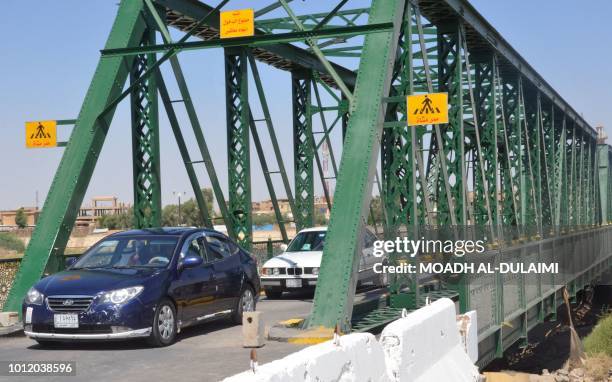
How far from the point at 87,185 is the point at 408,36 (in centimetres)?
587

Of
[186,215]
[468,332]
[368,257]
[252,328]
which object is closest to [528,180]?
[368,257]

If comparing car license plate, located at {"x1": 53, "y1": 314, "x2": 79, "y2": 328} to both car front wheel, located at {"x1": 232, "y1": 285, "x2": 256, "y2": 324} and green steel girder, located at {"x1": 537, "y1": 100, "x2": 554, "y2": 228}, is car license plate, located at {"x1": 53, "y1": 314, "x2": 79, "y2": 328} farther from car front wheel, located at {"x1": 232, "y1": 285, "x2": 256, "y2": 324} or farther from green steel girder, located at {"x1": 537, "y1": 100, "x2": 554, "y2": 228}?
green steel girder, located at {"x1": 537, "y1": 100, "x2": 554, "y2": 228}

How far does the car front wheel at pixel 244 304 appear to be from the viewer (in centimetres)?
1386

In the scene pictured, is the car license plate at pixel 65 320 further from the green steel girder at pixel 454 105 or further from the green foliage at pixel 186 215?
the green foliage at pixel 186 215

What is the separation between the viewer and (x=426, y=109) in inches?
535

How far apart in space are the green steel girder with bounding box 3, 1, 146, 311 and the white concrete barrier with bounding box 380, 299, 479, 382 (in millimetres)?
7277

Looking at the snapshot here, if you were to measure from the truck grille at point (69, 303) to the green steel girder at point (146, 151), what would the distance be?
5840 millimetres

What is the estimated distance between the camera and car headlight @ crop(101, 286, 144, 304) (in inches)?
436

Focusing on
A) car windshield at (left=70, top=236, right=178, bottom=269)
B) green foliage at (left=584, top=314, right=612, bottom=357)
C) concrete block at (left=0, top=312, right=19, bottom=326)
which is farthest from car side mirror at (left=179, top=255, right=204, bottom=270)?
green foliage at (left=584, top=314, right=612, bottom=357)

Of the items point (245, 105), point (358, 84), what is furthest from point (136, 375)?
point (245, 105)

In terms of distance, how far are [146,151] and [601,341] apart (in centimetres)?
1047

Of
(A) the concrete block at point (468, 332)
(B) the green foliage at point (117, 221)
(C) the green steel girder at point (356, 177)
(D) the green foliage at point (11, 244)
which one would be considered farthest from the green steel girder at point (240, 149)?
(B) the green foliage at point (117, 221)

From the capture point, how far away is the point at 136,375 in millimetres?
9305

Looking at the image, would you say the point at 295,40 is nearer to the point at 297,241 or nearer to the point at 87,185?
the point at 87,185
